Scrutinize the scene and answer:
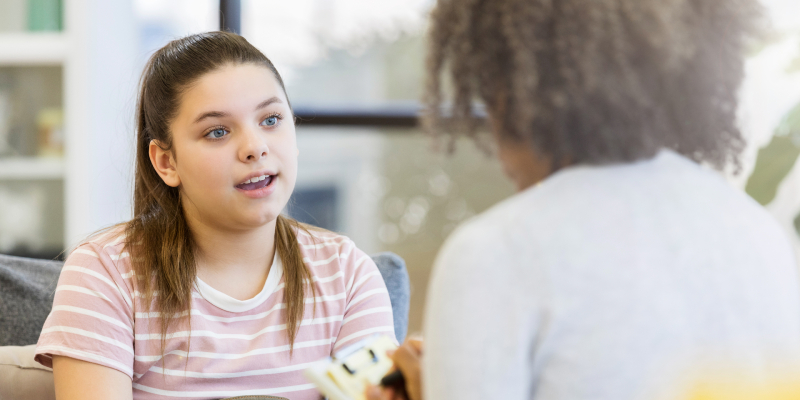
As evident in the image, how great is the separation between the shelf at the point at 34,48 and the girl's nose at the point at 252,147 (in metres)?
1.48

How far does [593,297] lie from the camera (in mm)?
456

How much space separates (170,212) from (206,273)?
0.12 m

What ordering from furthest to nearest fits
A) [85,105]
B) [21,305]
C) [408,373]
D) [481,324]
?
1. [85,105]
2. [21,305]
3. [408,373]
4. [481,324]

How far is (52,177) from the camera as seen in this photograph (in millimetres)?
2168

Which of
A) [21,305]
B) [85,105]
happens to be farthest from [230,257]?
[85,105]

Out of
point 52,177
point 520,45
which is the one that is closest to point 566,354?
point 520,45

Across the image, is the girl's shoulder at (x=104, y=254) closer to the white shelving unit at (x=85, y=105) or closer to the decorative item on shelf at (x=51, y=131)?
the white shelving unit at (x=85, y=105)

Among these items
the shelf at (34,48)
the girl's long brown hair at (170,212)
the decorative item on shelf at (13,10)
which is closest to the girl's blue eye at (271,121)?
the girl's long brown hair at (170,212)

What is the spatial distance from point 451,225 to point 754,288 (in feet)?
6.10

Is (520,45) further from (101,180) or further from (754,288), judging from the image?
(101,180)

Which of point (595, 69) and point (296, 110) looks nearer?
point (595, 69)

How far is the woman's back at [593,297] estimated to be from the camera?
0.45 meters

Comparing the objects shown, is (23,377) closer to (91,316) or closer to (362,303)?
(91,316)

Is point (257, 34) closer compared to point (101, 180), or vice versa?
point (101, 180)
